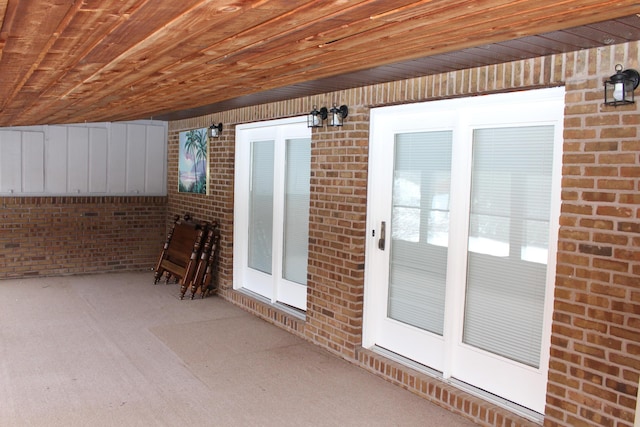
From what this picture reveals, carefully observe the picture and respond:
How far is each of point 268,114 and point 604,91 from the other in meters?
3.79

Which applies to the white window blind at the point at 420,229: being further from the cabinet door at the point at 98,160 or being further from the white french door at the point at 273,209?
the cabinet door at the point at 98,160

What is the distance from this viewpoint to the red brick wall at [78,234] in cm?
829

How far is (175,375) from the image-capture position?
4.54 metres

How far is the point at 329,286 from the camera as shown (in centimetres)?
522

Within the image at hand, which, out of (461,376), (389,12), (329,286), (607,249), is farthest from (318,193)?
(389,12)

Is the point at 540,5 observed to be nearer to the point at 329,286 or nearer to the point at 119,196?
the point at 329,286

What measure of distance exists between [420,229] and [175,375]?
2304 mm

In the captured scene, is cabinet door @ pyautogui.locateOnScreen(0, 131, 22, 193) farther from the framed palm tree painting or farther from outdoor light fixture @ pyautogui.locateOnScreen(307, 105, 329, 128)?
outdoor light fixture @ pyautogui.locateOnScreen(307, 105, 329, 128)

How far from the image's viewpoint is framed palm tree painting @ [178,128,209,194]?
7820mm

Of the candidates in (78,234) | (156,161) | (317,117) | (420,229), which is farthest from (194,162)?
(420,229)

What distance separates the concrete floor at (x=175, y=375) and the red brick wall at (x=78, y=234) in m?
1.95

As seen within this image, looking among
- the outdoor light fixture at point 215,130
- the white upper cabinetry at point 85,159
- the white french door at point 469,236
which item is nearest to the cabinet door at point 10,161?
the white upper cabinetry at point 85,159

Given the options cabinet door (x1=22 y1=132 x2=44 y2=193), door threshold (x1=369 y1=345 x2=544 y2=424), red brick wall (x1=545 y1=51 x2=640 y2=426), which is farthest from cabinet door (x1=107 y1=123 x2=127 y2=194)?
red brick wall (x1=545 y1=51 x2=640 y2=426)

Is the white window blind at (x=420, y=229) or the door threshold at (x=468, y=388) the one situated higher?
the white window blind at (x=420, y=229)
